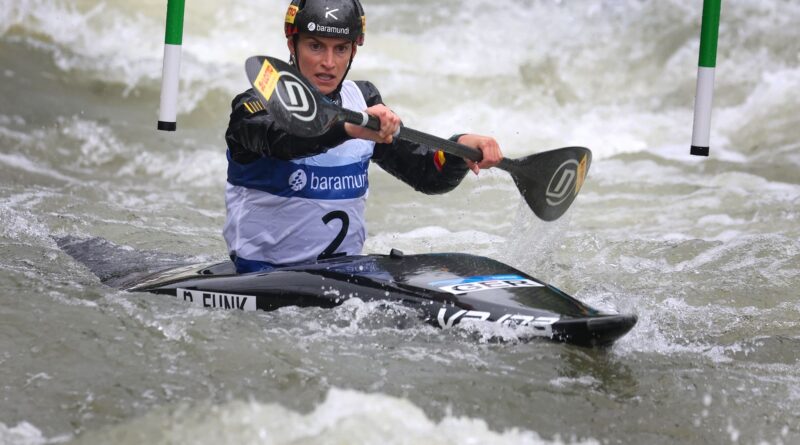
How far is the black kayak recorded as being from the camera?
12.0ft

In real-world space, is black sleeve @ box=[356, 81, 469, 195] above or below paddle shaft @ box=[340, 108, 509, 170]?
below

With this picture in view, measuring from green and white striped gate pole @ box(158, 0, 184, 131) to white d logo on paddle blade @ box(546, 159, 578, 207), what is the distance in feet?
5.55

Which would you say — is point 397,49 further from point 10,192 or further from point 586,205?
point 10,192

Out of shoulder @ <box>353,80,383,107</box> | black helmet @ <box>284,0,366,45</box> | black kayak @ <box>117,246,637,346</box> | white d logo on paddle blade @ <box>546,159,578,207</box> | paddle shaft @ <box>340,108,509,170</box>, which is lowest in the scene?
black kayak @ <box>117,246,637,346</box>

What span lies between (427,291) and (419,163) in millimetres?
818

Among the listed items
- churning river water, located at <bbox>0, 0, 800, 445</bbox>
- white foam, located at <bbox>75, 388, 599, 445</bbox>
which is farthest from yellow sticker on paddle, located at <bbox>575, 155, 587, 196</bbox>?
white foam, located at <bbox>75, 388, 599, 445</bbox>

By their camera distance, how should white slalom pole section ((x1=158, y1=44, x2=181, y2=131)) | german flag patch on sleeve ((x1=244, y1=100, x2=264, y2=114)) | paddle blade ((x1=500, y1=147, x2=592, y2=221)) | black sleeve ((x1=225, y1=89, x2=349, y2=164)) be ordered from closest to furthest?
black sleeve ((x1=225, y1=89, x2=349, y2=164)) → german flag patch on sleeve ((x1=244, y1=100, x2=264, y2=114)) → paddle blade ((x1=500, y1=147, x2=592, y2=221)) → white slalom pole section ((x1=158, y1=44, x2=181, y2=131))

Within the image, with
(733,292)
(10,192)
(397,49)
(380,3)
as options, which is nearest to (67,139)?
(10,192)

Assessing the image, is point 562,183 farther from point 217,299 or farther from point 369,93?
point 217,299

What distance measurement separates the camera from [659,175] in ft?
28.8

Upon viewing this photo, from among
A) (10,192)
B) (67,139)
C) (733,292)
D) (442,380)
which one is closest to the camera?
(442,380)

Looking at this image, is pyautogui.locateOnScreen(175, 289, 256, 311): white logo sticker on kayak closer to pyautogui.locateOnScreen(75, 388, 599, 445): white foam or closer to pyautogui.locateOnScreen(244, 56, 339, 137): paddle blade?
pyautogui.locateOnScreen(244, 56, 339, 137): paddle blade

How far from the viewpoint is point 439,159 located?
4449 mm

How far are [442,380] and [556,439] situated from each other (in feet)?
1.46
